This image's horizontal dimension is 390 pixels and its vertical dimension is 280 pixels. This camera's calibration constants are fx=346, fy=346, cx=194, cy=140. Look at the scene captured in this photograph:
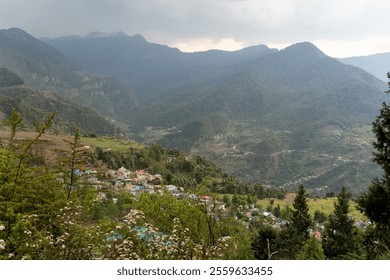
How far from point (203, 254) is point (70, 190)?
11.7 ft

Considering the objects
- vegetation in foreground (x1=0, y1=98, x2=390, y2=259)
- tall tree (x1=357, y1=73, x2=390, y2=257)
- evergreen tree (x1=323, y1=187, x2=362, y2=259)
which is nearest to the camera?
vegetation in foreground (x1=0, y1=98, x2=390, y2=259)

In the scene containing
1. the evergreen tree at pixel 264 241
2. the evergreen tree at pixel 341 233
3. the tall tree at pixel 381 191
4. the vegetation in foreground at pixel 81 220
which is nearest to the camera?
the vegetation in foreground at pixel 81 220

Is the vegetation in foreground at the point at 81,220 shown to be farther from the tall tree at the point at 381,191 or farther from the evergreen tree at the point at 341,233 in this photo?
the evergreen tree at the point at 341,233

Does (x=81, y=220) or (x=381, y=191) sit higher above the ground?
(x=81, y=220)

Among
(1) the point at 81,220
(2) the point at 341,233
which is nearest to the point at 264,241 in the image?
(2) the point at 341,233

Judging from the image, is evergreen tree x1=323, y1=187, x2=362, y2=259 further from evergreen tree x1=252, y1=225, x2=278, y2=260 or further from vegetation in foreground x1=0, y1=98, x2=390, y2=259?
vegetation in foreground x1=0, y1=98, x2=390, y2=259

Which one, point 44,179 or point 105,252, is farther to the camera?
point 44,179

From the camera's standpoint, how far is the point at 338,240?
24922mm

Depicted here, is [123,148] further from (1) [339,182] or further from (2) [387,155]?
(1) [339,182]

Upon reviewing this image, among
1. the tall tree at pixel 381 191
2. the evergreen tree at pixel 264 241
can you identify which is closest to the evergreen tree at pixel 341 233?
the evergreen tree at pixel 264 241

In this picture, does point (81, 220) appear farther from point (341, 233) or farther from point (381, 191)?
point (341, 233)

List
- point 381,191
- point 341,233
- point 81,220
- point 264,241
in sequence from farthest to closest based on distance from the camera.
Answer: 1. point 341,233
2. point 264,241
3. point 381,191
4. point 81,220

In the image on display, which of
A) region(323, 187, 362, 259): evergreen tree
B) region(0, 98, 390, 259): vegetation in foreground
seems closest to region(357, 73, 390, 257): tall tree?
region(0, 98, 390, 259): vegetation in foreground
